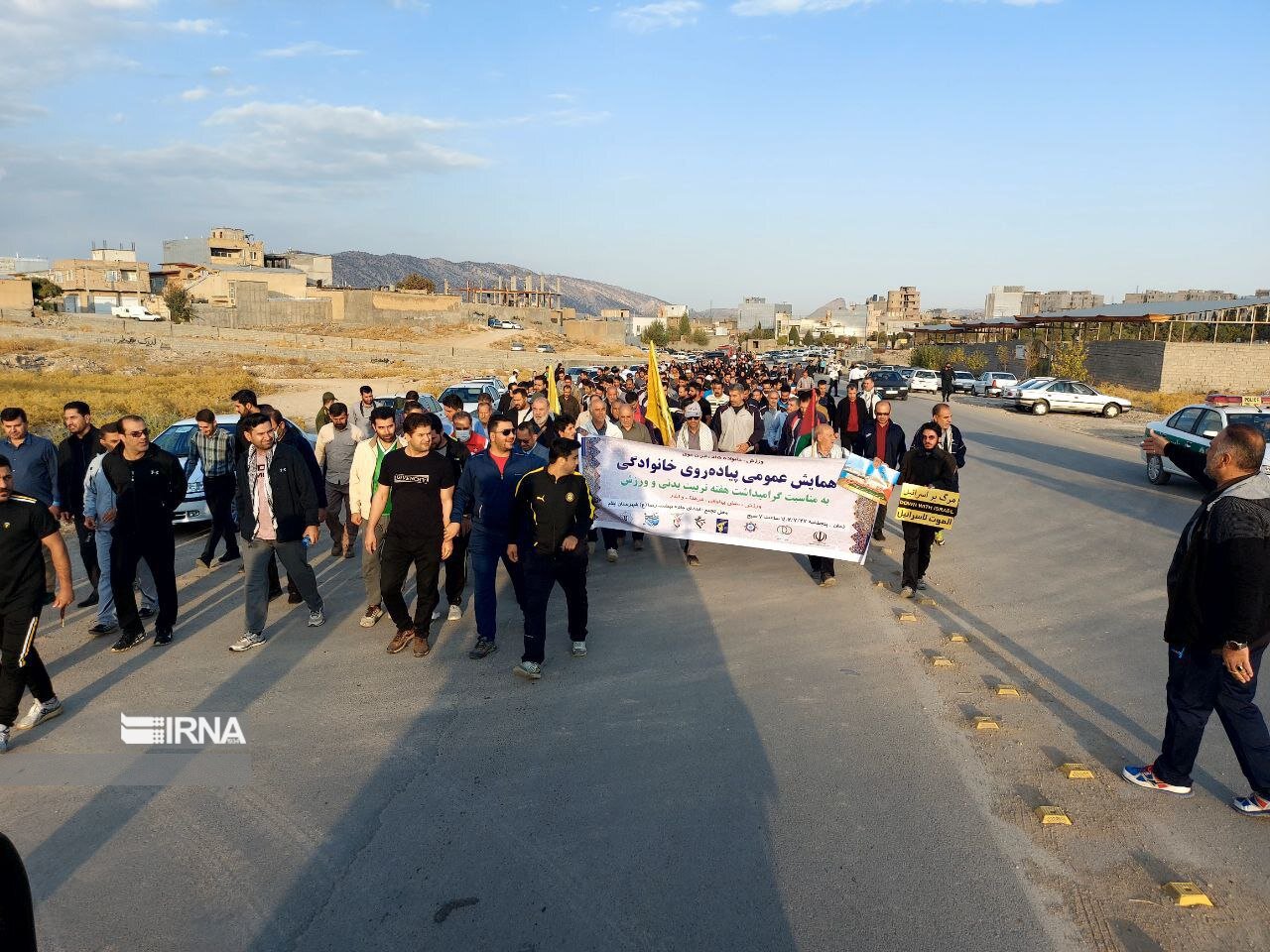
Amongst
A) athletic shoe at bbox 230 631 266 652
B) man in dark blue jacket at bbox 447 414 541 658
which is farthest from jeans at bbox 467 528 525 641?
athletic shoe at bbox 230 631 266 652

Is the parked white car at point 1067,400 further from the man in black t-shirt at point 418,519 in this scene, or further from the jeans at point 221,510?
the man in black t-shirt at point 418,519

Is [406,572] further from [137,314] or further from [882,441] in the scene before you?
[137,314]

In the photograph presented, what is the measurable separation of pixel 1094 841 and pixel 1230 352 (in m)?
39.5

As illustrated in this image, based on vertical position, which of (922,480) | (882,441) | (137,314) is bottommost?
(922,480)

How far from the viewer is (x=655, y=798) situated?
172 inches

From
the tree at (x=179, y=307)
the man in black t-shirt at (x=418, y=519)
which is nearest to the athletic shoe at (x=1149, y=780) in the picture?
the man in black t-shirt at (x=418, y=519)

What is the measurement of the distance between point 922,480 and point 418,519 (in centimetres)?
481

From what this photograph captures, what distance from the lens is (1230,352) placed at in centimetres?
3503

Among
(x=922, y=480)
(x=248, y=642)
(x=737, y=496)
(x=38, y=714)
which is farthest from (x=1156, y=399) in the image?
(x=38, y=714)

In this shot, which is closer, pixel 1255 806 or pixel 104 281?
pixel 1255 806

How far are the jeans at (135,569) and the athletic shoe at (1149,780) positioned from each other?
6.96m

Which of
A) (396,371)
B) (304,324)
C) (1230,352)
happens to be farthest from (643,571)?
(304,324)

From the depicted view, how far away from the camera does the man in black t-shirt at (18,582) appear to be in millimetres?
4961

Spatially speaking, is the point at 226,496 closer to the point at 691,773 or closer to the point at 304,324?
the point at 691,773
